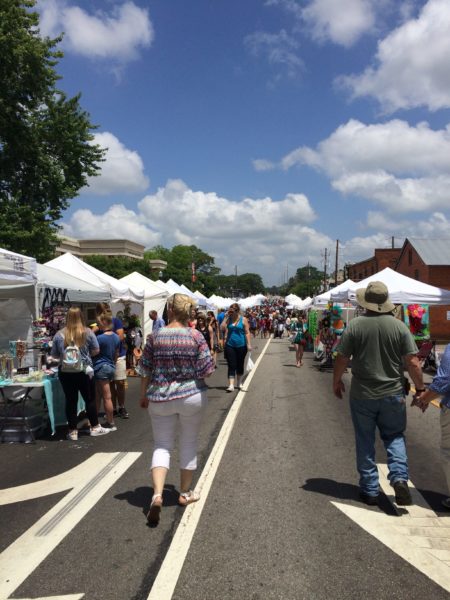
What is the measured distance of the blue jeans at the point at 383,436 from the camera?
4066 mm

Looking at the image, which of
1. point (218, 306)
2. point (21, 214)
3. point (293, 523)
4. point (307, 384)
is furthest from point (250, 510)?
point (218, 306)

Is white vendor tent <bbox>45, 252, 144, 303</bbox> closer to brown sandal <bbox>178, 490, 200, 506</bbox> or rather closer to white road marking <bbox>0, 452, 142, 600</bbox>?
white road marking <bbox>0, 452, 142, 600</bbox>

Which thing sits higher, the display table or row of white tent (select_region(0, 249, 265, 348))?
row of white tent (select_region(0, 249, 265, 348))

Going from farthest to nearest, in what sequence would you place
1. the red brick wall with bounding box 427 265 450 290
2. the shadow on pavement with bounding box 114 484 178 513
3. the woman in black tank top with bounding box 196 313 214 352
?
the red brick wall with bounding box 427 265 450 290 → the woman in black tank top with bounding box 196 313 214 352 → the shadow on pavement with bounding box 114 484 178 513

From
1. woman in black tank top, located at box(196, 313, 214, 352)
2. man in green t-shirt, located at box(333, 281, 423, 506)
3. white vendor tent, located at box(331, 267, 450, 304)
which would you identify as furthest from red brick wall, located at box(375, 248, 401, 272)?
man in green t-shirt, located at box(333, 281, 423, 506)

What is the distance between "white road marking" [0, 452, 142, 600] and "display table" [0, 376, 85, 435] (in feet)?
4.47

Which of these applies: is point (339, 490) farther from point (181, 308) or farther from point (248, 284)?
point (248, 284)

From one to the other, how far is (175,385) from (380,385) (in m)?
1.72

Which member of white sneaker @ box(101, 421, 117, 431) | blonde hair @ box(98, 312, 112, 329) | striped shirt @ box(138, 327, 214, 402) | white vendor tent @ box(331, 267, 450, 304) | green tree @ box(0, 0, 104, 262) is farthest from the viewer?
green tree @ box(0, 0, 104, 262)

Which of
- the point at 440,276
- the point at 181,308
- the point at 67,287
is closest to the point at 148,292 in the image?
the point at 67,287

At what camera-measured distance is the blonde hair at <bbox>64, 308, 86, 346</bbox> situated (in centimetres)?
641

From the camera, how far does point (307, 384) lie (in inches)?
462

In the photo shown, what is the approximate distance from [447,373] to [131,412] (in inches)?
226

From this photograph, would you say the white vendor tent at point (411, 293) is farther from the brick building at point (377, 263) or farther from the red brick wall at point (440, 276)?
the brick building at point (377, 263)
